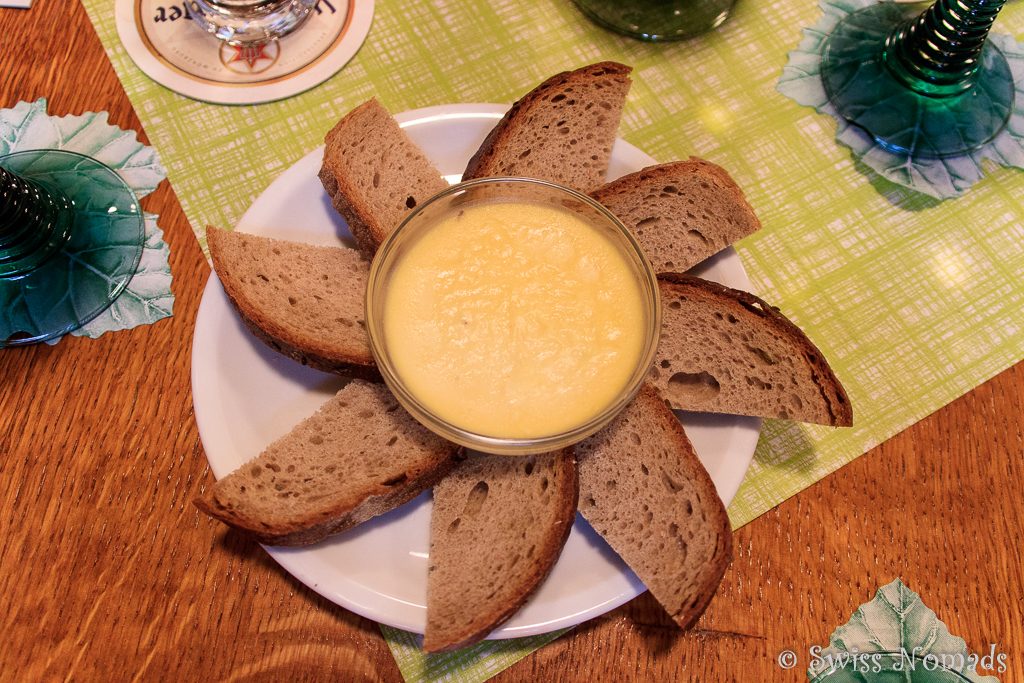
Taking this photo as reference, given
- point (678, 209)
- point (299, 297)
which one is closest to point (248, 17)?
point (299, 297)

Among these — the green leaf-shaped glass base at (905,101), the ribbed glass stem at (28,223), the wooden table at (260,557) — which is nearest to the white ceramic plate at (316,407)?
the wooden table at (260,557)

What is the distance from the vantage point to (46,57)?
1706mm

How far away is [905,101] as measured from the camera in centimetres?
175

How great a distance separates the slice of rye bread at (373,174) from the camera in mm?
1349

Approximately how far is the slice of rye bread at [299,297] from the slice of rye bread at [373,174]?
88 mm

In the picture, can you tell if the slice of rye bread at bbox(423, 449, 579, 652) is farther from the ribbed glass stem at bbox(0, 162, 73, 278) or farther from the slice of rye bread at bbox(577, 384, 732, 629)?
the ribbed glass stem at bbox(0, 162, 73, 278)

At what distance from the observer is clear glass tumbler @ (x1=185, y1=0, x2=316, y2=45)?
167cm

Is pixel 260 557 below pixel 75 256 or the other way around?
below

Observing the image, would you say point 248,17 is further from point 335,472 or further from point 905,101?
point 905,101

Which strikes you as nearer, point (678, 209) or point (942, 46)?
point (678, 209)

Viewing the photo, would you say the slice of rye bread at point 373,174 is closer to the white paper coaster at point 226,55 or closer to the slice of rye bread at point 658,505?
the white paper coaster at point 226,55

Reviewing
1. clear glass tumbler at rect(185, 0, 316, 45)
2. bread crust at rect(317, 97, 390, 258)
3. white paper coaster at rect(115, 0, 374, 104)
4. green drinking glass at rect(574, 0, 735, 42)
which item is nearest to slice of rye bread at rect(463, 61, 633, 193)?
bread crust at rect(317, 97, 390, 258)

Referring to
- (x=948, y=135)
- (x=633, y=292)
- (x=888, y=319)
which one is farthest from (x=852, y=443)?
(x=948, y=135)

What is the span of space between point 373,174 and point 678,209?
1.94 feet
